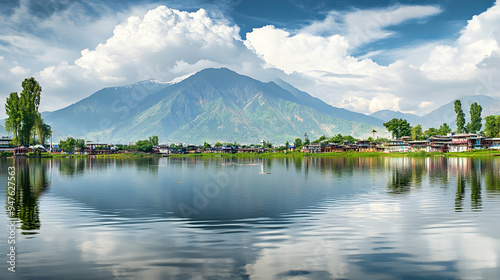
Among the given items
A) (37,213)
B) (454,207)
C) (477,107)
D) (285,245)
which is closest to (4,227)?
(37,213)

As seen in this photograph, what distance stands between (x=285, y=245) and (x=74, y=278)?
9133mm

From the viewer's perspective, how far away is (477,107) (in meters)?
174

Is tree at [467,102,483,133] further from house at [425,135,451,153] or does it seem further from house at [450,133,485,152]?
house at [450,133,485,152]

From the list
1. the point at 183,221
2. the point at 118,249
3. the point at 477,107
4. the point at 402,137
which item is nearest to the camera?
the point at 118,249

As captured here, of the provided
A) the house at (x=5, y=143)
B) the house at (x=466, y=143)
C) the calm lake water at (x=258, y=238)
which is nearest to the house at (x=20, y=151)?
the house at (x=5, y=143)

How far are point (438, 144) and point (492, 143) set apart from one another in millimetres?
24292

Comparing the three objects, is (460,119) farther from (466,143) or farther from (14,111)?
(14,111)

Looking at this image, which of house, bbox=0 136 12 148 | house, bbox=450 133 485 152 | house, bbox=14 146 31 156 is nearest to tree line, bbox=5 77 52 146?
house, bbox=14 146 31 156

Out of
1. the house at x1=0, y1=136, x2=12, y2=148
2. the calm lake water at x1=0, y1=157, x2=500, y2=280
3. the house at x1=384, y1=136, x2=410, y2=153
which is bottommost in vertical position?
the calm lake water at x1=0, y1=157, x2=500, y2=280

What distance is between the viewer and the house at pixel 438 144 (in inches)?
6570

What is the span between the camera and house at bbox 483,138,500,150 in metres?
146

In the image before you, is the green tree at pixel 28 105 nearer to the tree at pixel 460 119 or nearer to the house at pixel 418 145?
the house at pixel 418 145

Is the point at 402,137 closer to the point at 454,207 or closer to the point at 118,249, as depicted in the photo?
the point at 454,207

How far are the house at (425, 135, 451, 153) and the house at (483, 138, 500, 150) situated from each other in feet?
57.8
